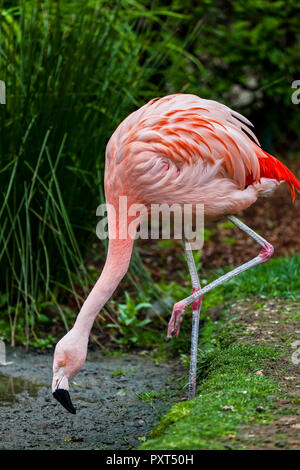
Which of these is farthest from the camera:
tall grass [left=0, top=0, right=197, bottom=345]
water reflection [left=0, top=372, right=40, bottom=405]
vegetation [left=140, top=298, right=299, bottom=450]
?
tall grass [left=0, top=0, right=197, bottom=345]

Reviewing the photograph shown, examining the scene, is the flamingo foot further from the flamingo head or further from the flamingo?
the flamingo head

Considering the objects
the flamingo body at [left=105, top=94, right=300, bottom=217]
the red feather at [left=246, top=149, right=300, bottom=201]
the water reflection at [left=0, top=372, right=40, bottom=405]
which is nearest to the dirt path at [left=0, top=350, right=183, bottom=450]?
the water reflection at [left=0, top=372, right=40, bottom=405]

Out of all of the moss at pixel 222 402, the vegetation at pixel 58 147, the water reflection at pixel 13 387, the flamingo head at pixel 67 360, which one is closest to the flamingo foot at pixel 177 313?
the moss at pixel 222 402

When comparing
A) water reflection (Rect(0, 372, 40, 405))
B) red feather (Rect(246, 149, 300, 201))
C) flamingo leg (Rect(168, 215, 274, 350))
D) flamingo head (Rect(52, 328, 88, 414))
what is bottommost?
water reflection (Rect(0, 372, 40, 405))

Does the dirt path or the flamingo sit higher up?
the flamingo

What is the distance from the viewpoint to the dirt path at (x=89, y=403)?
3531mm

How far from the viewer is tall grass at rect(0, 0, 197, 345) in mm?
4984

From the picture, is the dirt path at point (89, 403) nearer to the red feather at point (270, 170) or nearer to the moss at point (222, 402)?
the moss at point (222, 402)

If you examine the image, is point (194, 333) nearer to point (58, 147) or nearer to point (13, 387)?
point (13, 387)

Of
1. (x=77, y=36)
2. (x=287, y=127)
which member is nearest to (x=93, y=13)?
(x=77, y=36)

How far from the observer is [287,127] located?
9500 mm

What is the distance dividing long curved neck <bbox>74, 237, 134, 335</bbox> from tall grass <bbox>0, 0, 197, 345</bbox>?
1254 millimetres

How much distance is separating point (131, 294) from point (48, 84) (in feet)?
5.99

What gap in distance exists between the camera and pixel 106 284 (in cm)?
358
